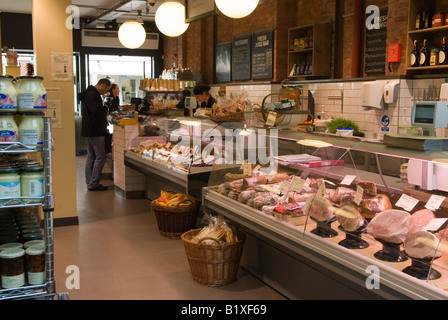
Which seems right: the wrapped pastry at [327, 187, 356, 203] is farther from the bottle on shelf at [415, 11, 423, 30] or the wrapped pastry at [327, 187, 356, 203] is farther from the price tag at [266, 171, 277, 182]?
the bottle on shelf at [415, 11, 423, 30]

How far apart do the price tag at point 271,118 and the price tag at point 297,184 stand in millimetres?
886

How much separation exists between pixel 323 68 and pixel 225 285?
5.62m

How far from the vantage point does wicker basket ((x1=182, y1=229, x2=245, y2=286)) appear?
3969 mm

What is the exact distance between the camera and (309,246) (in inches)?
123

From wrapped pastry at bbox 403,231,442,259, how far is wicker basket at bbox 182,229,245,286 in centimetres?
164

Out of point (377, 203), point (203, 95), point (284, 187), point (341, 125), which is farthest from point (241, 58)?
point (377, 203)

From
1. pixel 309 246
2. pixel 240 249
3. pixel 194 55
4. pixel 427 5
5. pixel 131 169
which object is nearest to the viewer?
pixel 309 246

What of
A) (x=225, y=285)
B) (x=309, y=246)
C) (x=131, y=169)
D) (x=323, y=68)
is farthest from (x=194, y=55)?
(x=309, y=246)

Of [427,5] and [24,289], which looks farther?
[427,5]

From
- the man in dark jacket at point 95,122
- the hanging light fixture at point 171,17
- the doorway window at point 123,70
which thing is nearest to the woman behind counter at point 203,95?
the hanging light fixture at point 171,17


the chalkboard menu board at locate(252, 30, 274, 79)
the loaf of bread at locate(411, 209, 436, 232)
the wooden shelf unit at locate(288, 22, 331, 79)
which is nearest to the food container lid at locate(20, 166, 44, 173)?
the loaf of bread at locate(411, 209, 436, 232)
